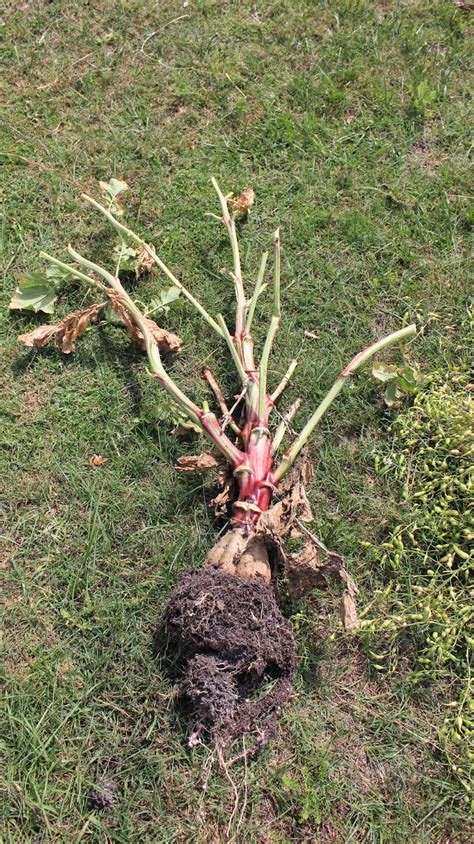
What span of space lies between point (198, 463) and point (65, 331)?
997mm

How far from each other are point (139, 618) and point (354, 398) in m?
1.37

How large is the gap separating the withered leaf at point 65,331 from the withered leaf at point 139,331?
5.9 inches

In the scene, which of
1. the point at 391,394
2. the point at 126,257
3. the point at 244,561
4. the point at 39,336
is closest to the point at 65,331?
the point at 39,336

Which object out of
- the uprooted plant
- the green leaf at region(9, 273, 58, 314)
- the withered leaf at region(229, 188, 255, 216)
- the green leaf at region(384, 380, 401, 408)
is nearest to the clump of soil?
the uprooted plant

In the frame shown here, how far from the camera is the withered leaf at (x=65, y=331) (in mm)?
3287

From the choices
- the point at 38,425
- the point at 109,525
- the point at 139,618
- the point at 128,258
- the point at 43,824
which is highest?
the point at 128,258

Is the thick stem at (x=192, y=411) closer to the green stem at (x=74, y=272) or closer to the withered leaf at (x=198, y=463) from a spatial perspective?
the withered leaf at (x=198, y=463)

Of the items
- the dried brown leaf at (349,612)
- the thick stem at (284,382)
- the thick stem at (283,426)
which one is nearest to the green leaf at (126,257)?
the thick stem at (284,382)

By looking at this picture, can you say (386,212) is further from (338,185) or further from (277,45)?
(277,45)

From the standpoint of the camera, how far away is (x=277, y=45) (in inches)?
160

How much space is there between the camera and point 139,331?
3.24m

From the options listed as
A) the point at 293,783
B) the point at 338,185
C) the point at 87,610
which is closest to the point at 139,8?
the point at 338,185

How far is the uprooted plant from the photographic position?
251cm

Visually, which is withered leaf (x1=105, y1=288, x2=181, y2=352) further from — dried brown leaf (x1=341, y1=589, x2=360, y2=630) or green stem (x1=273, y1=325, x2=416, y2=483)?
dried brown leaf (x1=341, y1=589, x2=360, y2=630)
